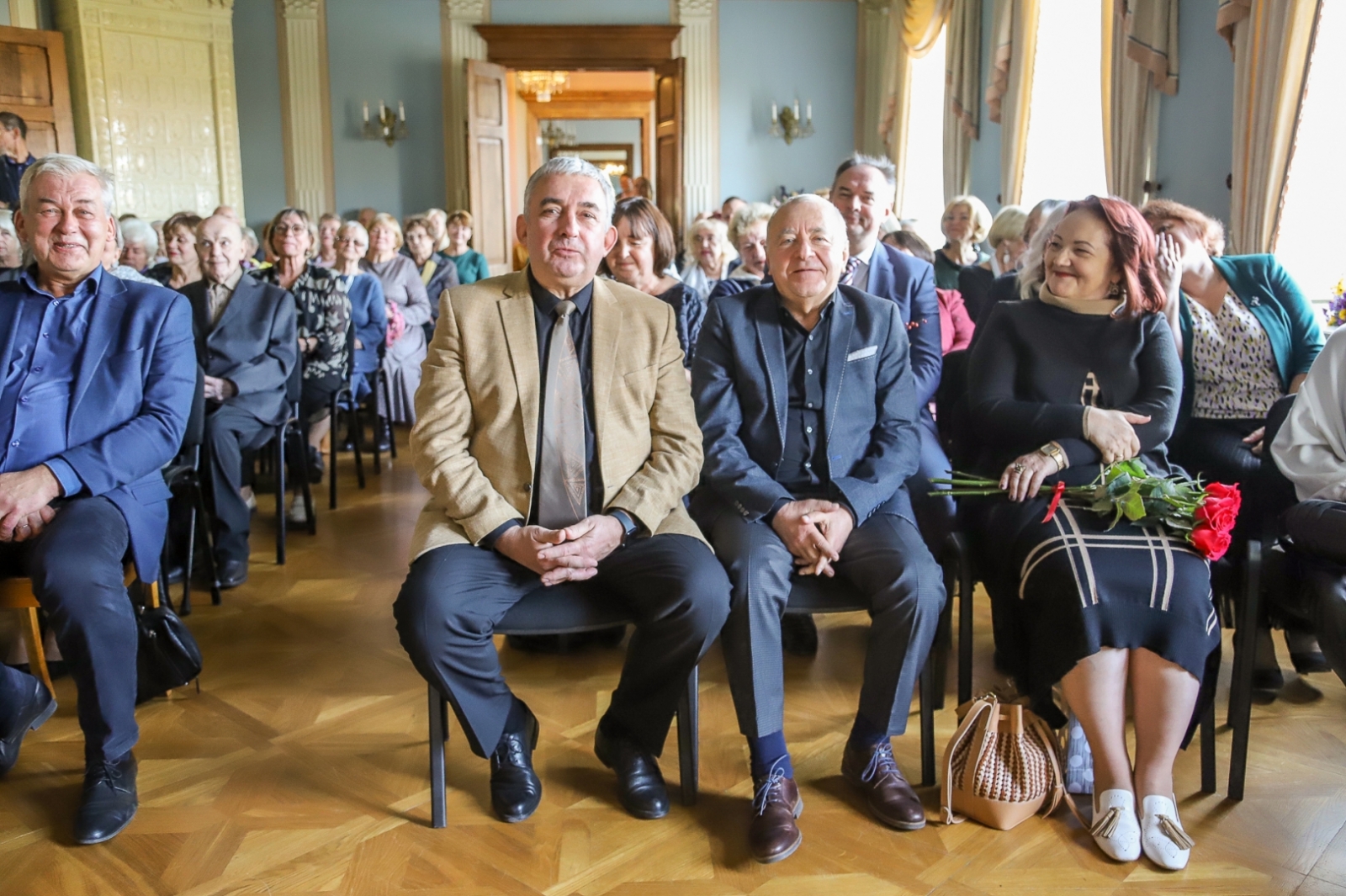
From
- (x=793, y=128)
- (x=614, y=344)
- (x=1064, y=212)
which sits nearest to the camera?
(x=614, y=344)

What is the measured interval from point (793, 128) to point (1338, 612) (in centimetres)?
967

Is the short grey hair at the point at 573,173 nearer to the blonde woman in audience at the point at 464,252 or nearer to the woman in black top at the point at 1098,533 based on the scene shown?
the woman in black top at the point at 1098,533

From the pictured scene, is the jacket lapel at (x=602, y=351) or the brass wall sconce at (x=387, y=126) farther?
the brass wall sconce at (x=387, y=126)

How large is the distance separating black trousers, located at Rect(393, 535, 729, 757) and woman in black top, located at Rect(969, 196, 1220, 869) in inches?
28.0

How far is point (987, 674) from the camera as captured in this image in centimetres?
287

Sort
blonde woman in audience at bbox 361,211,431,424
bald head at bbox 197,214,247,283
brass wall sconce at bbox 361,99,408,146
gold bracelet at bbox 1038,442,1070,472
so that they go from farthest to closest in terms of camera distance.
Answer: brass wall sconce at bbox 361,99,408,146 → blonde woman in audience at bbox 361,211,431,424 → bald head at bbox 197,214,247,283 → gold bracelet at bbox 1038,442,1070,472

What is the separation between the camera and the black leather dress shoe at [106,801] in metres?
2.04

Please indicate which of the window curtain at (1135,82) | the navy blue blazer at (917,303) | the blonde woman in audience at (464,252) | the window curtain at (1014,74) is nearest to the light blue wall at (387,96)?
the blonde woman in audience at (464,252)

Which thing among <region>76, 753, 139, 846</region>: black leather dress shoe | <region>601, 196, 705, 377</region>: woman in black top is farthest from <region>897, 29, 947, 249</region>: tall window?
<region>76, 753, 139, 846</region>: black leather dress shoe

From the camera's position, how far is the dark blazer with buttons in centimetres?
378

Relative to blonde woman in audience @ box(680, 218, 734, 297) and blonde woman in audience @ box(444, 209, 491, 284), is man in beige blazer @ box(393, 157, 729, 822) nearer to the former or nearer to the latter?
blonde woman in audience @ box(680, 218, 734, 297)

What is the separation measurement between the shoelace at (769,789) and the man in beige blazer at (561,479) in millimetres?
209

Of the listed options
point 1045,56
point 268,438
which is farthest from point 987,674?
point 1045,56

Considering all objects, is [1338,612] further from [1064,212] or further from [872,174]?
[872,174]
